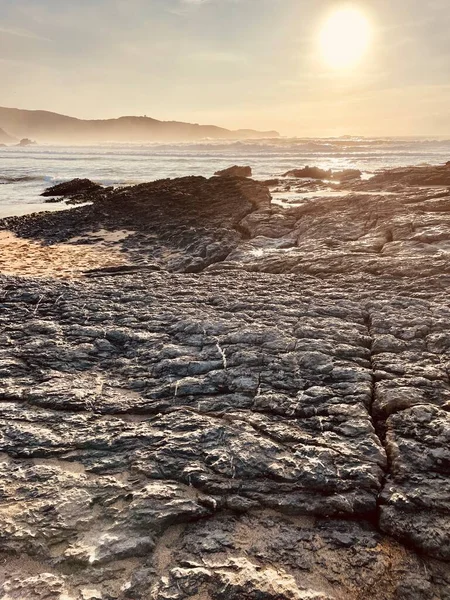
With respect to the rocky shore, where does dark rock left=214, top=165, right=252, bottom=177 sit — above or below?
above

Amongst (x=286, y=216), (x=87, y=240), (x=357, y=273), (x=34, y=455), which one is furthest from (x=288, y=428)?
(x=87, y=240)

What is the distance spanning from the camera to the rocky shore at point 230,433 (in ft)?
10.7

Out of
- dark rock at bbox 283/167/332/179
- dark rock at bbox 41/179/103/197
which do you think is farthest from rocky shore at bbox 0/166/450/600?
dark rock at bbox 283/167/332/179

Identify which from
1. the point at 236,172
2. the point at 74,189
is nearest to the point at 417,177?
the point at 236,172

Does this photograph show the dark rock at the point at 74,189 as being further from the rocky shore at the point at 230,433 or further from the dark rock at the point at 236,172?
the rocky shore at the point at 230,433

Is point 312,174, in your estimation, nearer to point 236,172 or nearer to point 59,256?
point 236,172

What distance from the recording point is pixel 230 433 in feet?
14.5

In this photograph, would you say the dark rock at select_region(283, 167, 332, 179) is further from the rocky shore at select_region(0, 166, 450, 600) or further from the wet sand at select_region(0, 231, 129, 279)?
the rocky shore at select_region(0, 166, 450, 600)

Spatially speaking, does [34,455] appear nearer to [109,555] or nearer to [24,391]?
[24,391]

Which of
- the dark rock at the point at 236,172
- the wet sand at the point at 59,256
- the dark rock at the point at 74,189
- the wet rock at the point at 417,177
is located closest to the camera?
the wet sand at the point at 59,256

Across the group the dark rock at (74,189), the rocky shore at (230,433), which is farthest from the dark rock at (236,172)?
the rocky shore at (230,433)

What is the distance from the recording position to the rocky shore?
129 inches

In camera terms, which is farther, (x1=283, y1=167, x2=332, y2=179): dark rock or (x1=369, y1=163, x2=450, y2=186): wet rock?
(x1=283, y1=167, x2=332, y2=179): dark rock

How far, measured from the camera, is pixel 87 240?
13.4 metres
